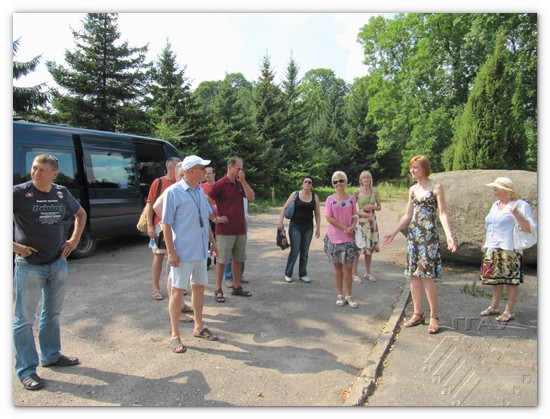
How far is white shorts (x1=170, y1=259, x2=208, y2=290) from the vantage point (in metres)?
3.98

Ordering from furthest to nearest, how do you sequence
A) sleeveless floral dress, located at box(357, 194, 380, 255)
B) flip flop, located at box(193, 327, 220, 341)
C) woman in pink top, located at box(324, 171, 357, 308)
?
sleeveless floral dress, located at box(357, 194, 380, 255), woman in pink top, located at box(324, 171, 357, 308), flip flop, located at box(193, 327, 220, 341)

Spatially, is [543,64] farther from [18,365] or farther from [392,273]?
[18,365]

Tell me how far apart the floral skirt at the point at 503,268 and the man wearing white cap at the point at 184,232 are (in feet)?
11.6

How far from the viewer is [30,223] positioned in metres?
3.30

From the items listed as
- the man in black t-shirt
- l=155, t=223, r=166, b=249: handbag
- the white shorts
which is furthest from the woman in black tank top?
the man in black t-shirt

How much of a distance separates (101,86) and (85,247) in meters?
8.76

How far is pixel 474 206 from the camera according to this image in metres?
6.66

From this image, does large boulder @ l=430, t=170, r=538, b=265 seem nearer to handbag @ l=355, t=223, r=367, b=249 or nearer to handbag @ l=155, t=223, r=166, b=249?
handbag @ l=355, t=223, r=367, b=249

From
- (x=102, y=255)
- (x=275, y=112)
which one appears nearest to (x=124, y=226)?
(x=102, y=255)

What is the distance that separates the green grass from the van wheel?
7.11 metres

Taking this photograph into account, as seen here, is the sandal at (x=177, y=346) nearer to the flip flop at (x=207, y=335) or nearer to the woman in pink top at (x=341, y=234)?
the flip flop at (x=207, y=335)

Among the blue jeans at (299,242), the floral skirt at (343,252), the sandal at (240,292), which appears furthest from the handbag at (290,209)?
the sandal at (240,292)

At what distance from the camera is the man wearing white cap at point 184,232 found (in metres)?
3.90

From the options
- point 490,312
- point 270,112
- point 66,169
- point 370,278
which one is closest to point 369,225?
point 370,278
